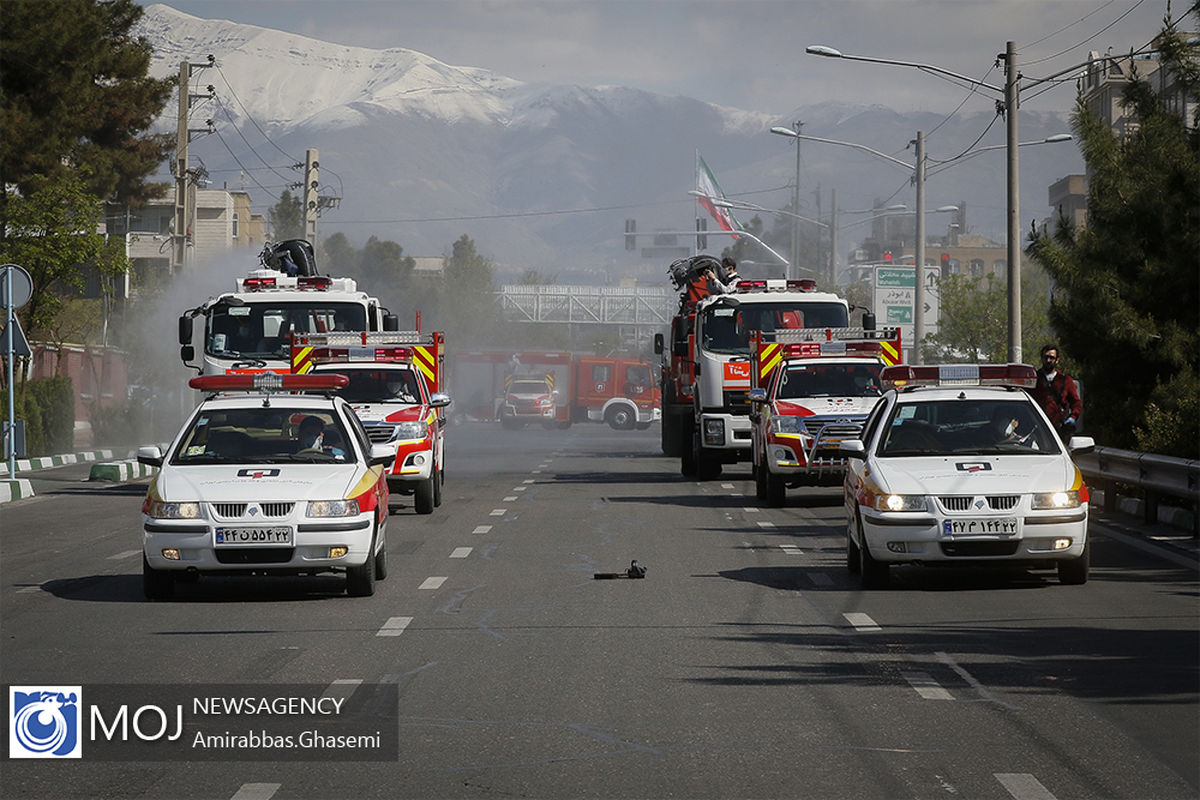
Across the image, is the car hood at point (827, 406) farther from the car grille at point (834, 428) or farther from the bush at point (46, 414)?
the bush at point (46, 414)

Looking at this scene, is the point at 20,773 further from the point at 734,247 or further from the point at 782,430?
the point at 734,247

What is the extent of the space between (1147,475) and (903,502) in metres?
6.24

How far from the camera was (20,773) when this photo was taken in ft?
25.7

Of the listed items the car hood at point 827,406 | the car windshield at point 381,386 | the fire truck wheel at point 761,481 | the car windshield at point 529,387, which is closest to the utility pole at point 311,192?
the car windshield at point 529,387

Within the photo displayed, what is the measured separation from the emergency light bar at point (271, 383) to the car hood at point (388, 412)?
6.24 metres

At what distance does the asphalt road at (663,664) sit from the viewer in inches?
301

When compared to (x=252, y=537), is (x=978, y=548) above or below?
below

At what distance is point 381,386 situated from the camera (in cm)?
2341

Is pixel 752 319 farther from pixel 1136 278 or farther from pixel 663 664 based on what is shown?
pixel 663 664

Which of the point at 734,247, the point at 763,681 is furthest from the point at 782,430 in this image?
the point at 734,247

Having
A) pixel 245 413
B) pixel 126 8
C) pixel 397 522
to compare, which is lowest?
pixel 397 522

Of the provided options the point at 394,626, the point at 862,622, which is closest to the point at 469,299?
the point at 394,626

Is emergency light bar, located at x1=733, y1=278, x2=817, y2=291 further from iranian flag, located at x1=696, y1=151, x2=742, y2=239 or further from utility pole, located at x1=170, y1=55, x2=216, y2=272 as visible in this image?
iranian flag, located at x1=696, y1=151, x2=742, y2=239

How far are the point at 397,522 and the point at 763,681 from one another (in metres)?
11.7
